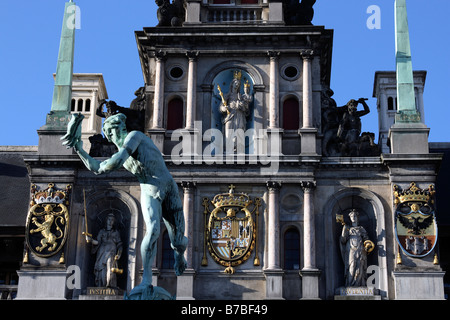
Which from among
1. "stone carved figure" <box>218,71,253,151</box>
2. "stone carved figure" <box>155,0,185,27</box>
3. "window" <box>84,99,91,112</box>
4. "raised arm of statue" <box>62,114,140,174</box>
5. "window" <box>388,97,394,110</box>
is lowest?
"raised arm of statue" <box>62,114,140,174</box>

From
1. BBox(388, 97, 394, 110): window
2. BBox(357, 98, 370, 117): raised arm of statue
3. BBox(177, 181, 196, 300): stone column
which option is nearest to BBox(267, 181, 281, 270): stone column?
BBox(177, 181, 196, 300): stone column

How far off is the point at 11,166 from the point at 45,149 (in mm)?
5276

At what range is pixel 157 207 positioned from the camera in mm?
20297

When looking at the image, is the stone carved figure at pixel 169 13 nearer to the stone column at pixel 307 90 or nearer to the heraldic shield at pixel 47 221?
the stone column at pixel 307 90

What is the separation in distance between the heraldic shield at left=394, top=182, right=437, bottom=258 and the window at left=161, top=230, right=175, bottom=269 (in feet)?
24.7

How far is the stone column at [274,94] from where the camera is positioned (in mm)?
33969

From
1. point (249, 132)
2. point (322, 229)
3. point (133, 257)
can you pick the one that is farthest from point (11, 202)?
point (322, 229)

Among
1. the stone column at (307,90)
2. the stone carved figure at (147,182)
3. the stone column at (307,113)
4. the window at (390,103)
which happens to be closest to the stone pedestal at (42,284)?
the stone column at (307,113)

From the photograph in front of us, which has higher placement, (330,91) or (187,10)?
(187,10)

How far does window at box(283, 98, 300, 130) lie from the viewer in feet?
113

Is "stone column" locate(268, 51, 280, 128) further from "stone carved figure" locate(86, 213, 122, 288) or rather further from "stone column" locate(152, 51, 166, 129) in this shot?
"stone carved figure" locate(86, 213, 122, 288)

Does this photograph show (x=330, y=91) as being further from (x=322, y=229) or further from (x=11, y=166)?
(x=11, y=166)

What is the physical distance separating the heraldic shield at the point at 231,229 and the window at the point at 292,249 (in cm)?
108
